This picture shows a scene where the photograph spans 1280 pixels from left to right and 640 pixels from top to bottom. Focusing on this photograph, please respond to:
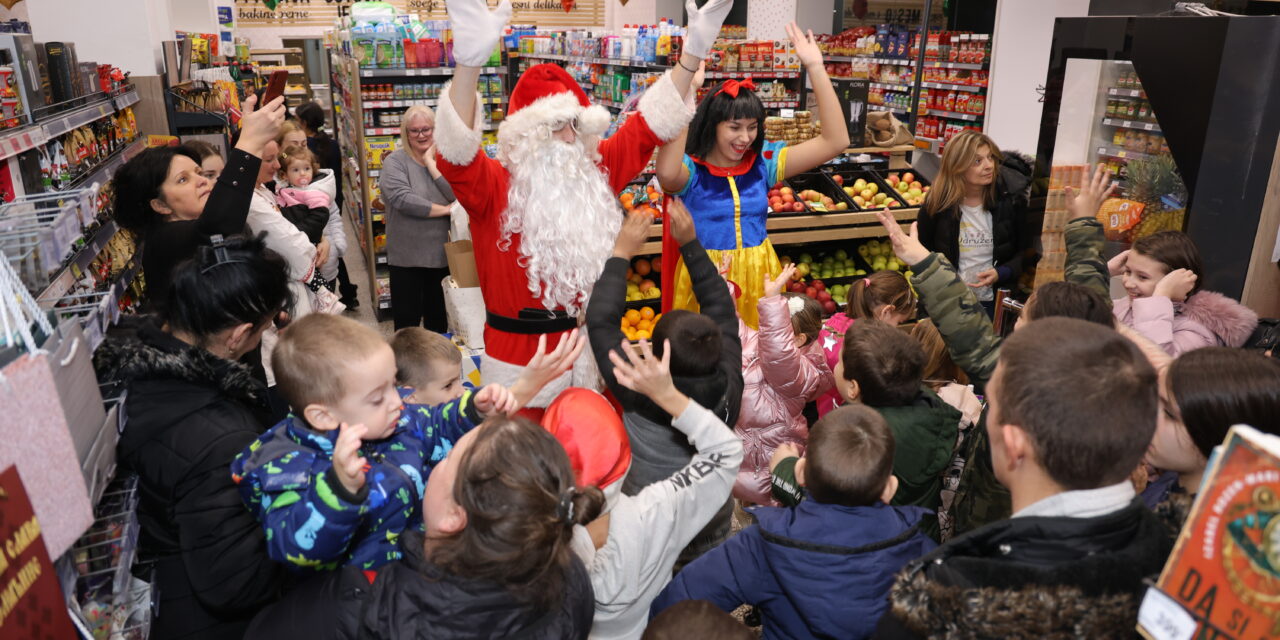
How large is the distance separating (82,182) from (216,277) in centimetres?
193

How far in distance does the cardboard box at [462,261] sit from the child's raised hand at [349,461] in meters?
2.44

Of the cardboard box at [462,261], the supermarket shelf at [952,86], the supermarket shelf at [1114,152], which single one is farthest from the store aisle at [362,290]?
the supermarket shelf at [952,86]

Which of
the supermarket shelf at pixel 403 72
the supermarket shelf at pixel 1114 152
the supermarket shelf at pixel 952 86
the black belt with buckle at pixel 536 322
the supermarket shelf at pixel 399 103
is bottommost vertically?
the black belt with buckle at pixel 536 322

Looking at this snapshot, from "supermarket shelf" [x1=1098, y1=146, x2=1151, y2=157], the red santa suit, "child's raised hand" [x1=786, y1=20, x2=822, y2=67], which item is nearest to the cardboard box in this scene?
the red santa suit

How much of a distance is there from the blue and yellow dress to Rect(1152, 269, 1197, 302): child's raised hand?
56.7 inches

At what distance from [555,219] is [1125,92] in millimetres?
2299

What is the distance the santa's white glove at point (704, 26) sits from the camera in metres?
2.90

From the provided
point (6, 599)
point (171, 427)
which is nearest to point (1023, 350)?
point (6, 599)

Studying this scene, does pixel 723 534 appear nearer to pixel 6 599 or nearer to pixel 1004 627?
pixel 1004 627

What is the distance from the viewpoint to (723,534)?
239 cm

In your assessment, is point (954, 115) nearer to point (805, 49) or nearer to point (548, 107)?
point (805, 49)

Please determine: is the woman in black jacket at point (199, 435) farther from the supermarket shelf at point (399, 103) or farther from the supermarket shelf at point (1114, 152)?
the supermarket shelf at point (399, 103)

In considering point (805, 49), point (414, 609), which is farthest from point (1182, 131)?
point (414, 609)

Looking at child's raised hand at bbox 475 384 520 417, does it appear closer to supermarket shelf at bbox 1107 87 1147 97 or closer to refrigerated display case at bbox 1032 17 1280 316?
refrigerated display case at bbox 1032 17 1280 316
